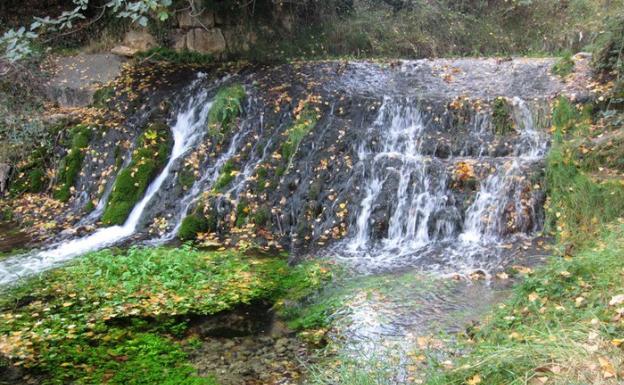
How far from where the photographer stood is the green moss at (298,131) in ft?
28.9

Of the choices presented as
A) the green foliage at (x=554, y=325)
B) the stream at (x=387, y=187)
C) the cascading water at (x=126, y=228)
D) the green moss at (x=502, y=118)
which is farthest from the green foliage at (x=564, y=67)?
the cascading water at (x=126, y=228)

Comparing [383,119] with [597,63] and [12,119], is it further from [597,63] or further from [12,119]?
[12,119]

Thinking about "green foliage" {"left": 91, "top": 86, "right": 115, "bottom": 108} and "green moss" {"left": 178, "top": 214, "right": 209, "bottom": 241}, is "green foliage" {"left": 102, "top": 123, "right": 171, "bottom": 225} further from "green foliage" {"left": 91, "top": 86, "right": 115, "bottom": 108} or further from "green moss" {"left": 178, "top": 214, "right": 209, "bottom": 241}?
"green foliage" {"left": 91, "top": 86, "right": 115, "bottom": 108}

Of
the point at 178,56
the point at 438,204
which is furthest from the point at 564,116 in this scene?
the point at 178,56

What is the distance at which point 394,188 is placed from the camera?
7.93 m

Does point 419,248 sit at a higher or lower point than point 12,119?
lower

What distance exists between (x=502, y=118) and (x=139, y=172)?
249 inches

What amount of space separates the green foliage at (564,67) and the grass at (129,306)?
6211 millimetres

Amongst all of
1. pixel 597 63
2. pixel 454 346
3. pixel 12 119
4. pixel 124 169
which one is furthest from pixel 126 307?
pixel 597 63

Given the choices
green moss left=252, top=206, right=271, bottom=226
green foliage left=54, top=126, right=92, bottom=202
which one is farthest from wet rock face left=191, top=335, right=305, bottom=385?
green foliage left=54, top=126, right=92, bottom=202

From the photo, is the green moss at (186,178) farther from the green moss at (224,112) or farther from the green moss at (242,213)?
the green moss at (242,213)

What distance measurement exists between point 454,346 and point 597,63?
6.48m

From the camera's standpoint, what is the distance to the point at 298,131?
898 cm

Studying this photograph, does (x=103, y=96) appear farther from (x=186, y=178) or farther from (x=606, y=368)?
(x=606, y=368)
